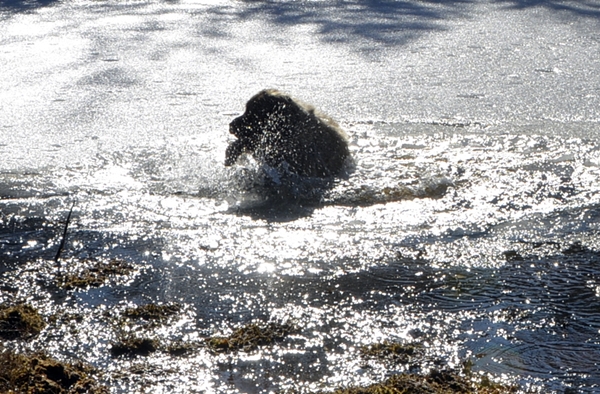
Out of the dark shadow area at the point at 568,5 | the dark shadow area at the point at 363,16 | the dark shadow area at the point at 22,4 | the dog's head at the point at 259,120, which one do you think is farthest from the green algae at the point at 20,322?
the dark shadow area at the point at 568,5

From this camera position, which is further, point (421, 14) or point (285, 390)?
point (421, 14)

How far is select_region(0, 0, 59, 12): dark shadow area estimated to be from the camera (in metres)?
9.21

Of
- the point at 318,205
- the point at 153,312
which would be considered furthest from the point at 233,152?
the point at 153,312

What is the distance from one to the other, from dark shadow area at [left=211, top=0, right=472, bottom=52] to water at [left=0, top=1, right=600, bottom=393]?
0.08m

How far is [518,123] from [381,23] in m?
3.26

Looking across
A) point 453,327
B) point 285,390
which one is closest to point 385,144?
point 453,327

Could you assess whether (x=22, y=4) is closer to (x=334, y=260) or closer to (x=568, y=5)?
(x=568, y=5)

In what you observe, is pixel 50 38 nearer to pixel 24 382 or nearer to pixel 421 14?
pixel 421 14

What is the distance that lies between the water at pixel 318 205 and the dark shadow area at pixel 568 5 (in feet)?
3.70

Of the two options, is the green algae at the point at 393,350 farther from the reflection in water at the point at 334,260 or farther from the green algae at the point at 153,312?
the green algae at the point at 153,312

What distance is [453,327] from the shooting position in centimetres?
295

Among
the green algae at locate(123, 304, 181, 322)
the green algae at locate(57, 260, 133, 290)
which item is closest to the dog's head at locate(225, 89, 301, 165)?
the green algae at locate(57, 260, 133, 290)

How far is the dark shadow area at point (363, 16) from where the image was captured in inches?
323

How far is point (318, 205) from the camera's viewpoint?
4383 mm
